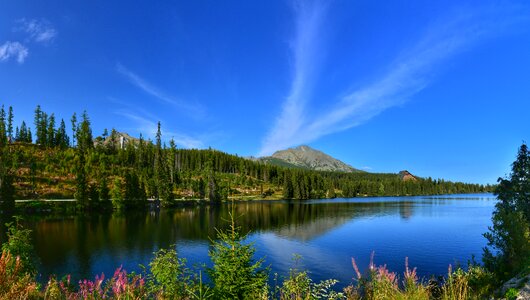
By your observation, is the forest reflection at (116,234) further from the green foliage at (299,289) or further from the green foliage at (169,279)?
the green foliage at (299,289)

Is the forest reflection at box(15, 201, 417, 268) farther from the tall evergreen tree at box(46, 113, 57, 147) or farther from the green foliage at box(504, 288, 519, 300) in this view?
the tall evergreen tree at box(46, 113, 57, 147)

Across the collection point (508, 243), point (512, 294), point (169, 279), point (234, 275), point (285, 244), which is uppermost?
point (234, 275)

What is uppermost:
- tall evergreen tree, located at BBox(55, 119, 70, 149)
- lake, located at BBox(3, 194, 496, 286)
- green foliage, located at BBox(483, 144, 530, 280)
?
tall evergreen tree, located at BBox(55, 119, 70, 149)

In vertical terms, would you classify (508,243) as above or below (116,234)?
above

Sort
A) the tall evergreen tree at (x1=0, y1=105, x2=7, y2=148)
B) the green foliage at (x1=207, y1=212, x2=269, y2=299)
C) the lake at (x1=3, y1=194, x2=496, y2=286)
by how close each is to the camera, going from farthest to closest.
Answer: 1. the tall evergreen tree at (x1=0, y1=105, x2=7, y2=148)
2. the lake at (x1=3, y1=194, x2=496, y2=286)
3. the green foliage at (x1=207, y1=212, x2=269, y2=299)

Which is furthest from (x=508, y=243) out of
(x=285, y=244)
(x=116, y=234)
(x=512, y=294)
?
(x=116, y=234)

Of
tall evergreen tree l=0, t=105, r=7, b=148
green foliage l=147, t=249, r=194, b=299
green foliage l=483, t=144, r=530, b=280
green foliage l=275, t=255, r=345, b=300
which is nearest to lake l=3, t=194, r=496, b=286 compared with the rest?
green foliage l=483, t=144, r=530, b=280

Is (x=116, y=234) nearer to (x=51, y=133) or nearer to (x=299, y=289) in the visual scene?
(x=299, y=289)

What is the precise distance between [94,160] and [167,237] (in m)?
119

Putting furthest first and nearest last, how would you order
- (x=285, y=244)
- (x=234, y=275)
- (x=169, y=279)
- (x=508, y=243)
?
(x=285, y=244) < (x=508, y=243) < (x=169, y=279) < (x=234, y=275)

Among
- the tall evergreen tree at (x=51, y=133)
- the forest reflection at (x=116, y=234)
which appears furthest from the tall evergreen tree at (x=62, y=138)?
the forest reflection at (x=116, y=234)

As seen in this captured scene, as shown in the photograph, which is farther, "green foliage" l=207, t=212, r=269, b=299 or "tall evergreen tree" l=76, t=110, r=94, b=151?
"tall evergreen tree" l=76, t=110, r=94, b=151

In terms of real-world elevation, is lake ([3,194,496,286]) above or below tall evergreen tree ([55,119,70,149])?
below

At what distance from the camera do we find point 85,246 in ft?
176
